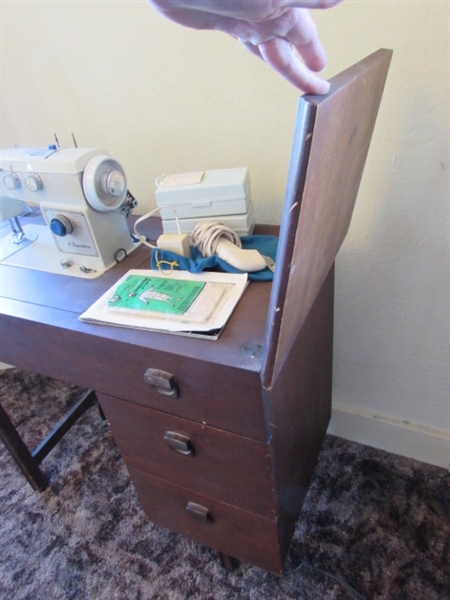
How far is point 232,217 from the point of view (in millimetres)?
858

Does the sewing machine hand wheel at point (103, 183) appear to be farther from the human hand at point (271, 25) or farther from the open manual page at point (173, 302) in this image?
the human hand at point (271, 25)

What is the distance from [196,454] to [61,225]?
1.80 ft

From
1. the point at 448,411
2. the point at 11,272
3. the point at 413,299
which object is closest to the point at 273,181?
the point at 413,299

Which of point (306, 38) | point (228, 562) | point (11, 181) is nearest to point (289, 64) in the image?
point (306, 38)

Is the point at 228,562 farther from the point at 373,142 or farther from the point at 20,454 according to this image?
the point at 373,142

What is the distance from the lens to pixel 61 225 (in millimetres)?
837

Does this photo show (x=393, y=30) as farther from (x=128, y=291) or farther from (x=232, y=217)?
(x=128, y=291)

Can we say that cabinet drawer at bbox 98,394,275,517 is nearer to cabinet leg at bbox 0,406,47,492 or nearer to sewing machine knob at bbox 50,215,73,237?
sewing machine knob at bbox 50,215,73,237

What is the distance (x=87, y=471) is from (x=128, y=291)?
2.75 feet

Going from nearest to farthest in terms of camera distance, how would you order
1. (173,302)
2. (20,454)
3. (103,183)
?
(173,302)
(103,183)
(20,454)

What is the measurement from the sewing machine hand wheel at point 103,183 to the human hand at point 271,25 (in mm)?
501


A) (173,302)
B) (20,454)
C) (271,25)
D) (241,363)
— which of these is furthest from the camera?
(20,454)

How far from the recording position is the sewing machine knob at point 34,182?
0.82 metres

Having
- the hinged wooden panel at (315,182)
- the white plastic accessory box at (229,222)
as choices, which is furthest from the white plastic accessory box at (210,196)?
the hinged wooden panel at (315,182)
